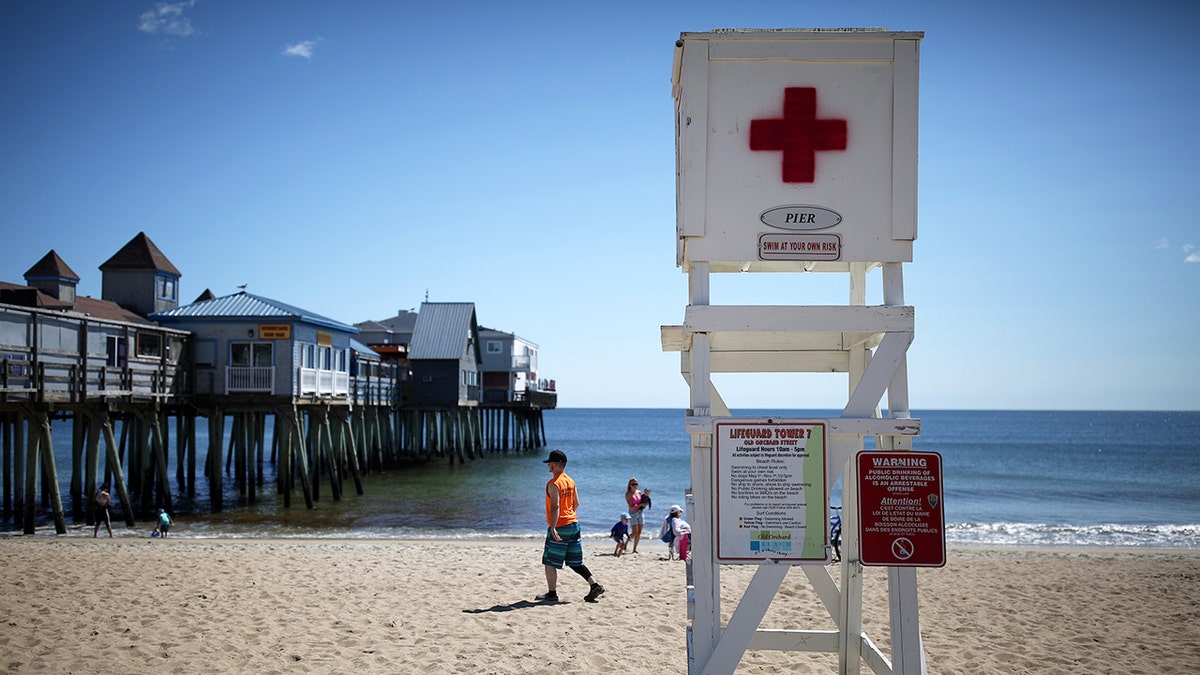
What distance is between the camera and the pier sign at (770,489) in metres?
4.55

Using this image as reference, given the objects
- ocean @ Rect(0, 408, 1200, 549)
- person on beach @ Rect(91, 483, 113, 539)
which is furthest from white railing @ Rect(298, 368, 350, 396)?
person on beach @ Rect(91, 483, 113, 539)

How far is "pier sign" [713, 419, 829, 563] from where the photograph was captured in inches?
179

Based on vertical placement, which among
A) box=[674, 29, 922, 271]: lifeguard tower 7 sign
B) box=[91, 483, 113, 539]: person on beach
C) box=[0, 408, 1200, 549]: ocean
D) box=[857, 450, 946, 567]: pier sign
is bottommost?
box=[0, 408, 1200, 549]: ocean

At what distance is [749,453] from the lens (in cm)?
458

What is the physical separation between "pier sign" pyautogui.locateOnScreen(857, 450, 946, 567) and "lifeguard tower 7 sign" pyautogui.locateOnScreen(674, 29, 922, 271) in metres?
1.15

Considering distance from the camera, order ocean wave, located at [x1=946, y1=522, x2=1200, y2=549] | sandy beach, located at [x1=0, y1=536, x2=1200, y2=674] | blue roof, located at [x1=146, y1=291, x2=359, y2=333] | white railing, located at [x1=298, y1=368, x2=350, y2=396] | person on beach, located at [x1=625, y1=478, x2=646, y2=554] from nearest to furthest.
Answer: sandy beach, located at [x1=0, y1=536, x2=1200, y2=674] → person on beach, located at [x1=625, y1=478, x2=646, y2=554] → ocean wave, located at [x1=946, y1=522, x2=1200, y2=549] → blue roof, located at [x1=146, y1=291, x2=359, y2=333] → white railing, located at [x1=298, y1=368, x2=350, y2=396]

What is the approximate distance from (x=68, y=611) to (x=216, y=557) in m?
3.62

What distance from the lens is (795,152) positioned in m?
4.69

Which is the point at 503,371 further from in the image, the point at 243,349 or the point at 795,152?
the point at 795,152

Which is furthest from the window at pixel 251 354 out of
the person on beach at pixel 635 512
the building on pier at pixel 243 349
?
the person on beach at pixel 635 512

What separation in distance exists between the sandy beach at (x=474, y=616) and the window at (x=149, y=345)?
1046 cm

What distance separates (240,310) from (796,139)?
21849 millimetres

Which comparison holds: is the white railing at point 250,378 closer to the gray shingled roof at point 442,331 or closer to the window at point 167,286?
the window at point 167,286

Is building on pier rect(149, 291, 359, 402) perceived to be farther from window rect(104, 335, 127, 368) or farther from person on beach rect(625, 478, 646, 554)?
person on beach rect(625, 478, 646, 554)
